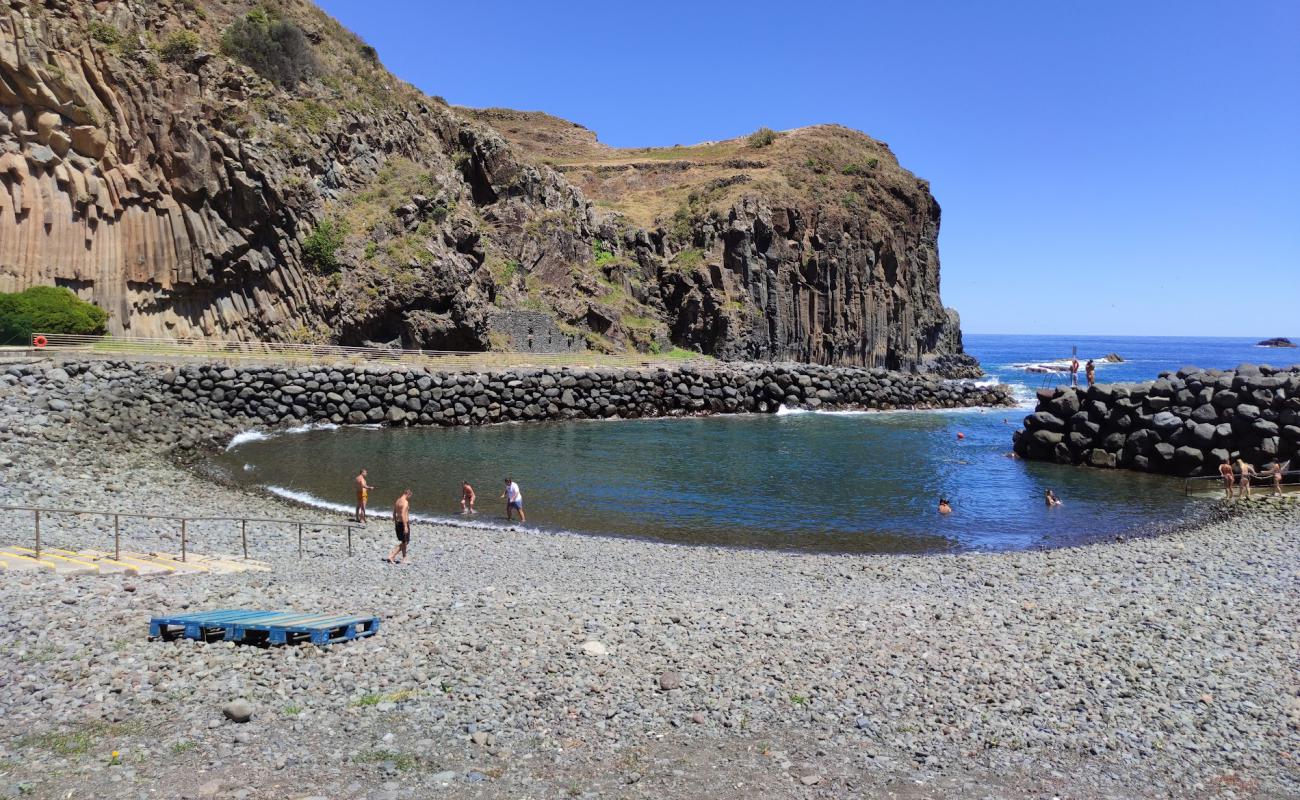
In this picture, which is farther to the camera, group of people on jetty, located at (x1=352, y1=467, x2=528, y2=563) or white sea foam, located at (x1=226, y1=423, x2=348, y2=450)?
white sea foam, located at (x1=226, y1=423, x2=348, y2=450)

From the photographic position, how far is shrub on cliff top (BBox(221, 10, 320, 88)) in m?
50.7

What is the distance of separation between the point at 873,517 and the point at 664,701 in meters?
15.9

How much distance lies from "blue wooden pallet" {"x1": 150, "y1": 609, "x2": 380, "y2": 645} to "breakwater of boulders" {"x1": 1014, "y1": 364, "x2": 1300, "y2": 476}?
1226 inches

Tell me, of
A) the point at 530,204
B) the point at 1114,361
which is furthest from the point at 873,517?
the point at 1114,361

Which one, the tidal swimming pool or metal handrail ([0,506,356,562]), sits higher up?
metal handrail ([0,506,356,562])

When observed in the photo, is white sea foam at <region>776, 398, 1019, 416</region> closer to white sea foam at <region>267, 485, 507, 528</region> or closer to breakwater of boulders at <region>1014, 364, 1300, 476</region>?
breakwater of boulders at <region>1014, 364, 1300, 476</region>

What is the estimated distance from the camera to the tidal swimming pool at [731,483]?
22312 millimetres

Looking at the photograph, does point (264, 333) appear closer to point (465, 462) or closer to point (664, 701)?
point (465, 462)

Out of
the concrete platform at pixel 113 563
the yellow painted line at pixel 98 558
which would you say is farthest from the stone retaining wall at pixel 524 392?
the concrete platform at pixel 113 563

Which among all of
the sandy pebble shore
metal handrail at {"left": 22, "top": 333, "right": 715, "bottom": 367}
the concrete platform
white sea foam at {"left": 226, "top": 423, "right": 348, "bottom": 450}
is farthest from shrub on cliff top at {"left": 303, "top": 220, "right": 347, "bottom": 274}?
the sandy pebble shore

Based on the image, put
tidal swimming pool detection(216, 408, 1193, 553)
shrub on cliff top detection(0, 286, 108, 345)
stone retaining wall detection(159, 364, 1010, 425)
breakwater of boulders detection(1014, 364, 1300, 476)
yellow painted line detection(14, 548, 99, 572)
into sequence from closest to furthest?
yellow painted line detection(14, 548, 99, 572)
tidal swimming pool detection(216, 408, 1193, 553)
breakwater of boulders detection(1014, 364, 1300, 476)
shrub on cliff top detection(0, 286, 108, 345)
stone retaining wall detection(159, 364, 1010, 425)

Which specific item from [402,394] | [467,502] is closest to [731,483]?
[467,502]

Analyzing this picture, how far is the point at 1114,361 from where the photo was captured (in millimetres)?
146500

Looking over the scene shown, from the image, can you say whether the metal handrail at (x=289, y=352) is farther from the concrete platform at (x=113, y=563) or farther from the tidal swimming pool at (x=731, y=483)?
the concrete platform at (x=113, y=563)
